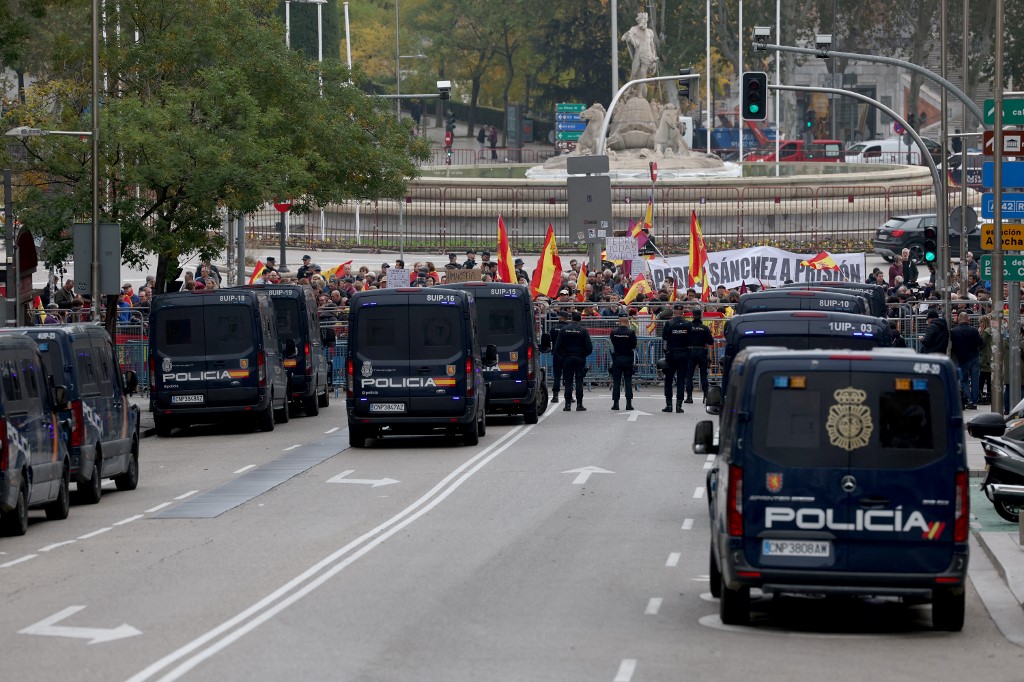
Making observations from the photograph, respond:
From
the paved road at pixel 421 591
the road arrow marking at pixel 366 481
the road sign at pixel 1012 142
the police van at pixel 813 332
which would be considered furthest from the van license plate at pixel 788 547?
the road sign at pixel 1012 142

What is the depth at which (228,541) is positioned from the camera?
17422mm

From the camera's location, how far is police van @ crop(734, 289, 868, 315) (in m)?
24.0

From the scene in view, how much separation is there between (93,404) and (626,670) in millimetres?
11859

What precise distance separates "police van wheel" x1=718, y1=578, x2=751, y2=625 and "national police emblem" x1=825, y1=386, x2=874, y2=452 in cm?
126

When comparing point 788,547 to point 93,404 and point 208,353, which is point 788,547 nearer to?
point 93,404

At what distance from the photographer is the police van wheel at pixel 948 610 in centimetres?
1239

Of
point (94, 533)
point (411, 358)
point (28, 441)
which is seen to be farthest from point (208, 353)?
point (94, 533)

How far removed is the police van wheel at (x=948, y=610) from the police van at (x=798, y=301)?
1144cm

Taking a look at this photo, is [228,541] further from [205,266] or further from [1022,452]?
[205,266]

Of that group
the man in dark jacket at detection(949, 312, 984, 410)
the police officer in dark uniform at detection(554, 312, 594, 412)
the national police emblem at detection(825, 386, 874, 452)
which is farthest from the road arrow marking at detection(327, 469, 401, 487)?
the man in dark jacket at detection(949, 312, 984, 410)

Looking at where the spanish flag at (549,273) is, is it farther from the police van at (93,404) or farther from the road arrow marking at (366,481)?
the road arrow marking at (366,481)

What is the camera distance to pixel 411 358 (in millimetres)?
→ 25844

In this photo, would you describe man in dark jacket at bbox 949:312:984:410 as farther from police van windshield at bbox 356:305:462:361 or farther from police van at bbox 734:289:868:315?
Answer: police van windshield at bbox 356:305:462:361

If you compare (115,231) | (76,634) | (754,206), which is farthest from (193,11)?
(754,206)
